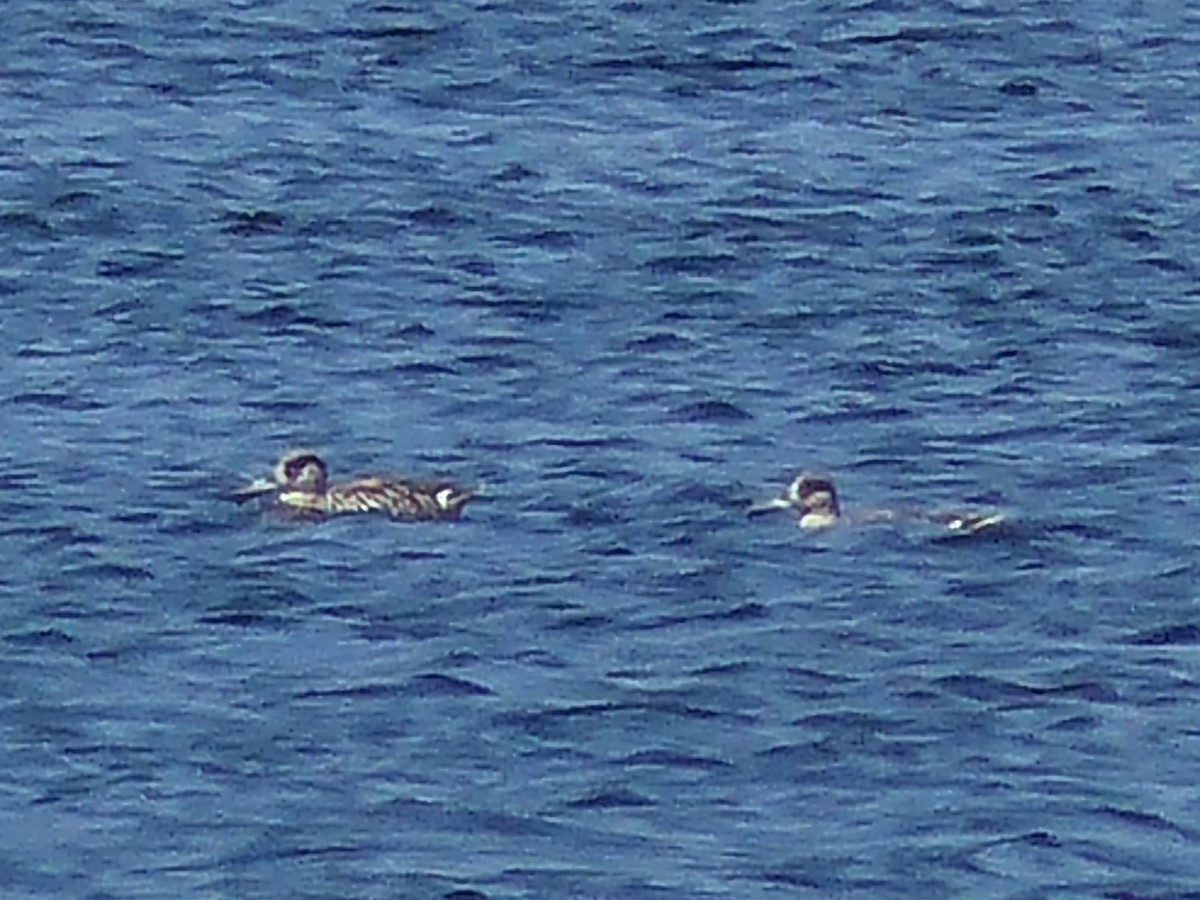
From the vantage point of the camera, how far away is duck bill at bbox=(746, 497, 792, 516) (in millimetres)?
37656

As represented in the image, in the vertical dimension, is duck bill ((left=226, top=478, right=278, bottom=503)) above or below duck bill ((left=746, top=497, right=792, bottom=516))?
above

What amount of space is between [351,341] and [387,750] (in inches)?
352

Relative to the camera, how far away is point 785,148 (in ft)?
154

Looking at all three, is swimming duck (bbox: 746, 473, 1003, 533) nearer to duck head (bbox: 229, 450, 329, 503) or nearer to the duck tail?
the duck tail

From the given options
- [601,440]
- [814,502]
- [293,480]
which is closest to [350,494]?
[293,480]

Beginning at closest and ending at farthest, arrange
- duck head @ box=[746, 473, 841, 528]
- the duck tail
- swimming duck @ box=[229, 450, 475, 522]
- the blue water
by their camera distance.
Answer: the blue water → duck head @ box=[746, 473, 841, 528] → swimming duck @ box=[229, 450, 475, 522] → the duck tail

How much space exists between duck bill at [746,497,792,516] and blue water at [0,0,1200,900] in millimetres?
275

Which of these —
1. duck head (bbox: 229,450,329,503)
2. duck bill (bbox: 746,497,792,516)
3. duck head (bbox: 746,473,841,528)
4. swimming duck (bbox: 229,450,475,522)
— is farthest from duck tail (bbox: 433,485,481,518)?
duck head (bbox: 746,473,841,528)

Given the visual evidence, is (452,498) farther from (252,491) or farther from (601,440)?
(601,440)

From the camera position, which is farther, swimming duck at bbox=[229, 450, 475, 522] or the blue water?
swimming duck at bbox=[229, 450, 475, 522]

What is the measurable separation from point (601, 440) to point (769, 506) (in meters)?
2.14

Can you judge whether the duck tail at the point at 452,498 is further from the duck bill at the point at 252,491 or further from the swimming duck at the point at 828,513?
the swimming duck at the point at 828,513

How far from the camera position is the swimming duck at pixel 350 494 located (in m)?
37.6

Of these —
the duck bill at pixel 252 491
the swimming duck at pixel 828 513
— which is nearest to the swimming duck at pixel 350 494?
the duck bill at pixel 252 491
